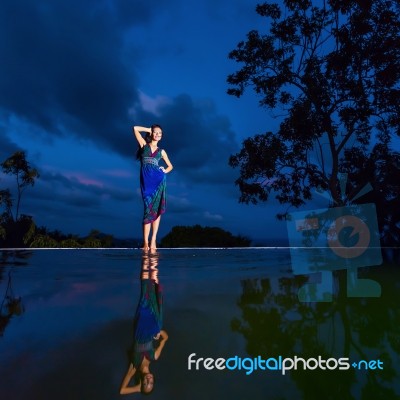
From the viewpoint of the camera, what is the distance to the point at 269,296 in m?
2.40

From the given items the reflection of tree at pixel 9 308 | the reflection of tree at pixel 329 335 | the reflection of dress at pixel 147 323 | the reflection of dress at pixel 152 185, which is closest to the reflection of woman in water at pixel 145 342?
the reflection of dress at pixel 147 323

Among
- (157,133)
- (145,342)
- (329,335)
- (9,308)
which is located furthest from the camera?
(157,133)

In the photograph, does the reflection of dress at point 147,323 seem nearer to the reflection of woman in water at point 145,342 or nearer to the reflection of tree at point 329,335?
the reflection of woman in water at point 145,342

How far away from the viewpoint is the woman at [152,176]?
6.32 meters

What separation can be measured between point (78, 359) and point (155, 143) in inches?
214

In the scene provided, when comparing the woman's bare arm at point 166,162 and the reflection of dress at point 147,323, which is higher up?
the woman's bare arm at point 166,162

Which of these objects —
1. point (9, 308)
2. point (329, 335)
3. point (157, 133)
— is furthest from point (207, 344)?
point (157, 133)

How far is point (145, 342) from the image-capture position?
1362 millimetres

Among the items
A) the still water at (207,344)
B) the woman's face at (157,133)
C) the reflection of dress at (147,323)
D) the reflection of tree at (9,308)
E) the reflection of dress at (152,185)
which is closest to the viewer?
the still water at (207,344)

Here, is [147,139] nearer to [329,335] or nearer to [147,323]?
[147,323]

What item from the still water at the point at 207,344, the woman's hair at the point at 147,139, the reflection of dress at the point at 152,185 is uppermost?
the woman's hair at the point at 147,139

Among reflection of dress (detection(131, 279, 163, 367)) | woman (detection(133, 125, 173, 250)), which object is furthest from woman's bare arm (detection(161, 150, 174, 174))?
reflection of dress (detection(131, 279, 163, 367))

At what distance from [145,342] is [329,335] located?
798 millimetres

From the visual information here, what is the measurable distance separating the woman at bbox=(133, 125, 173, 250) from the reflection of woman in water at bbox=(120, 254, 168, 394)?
14.0 ft
